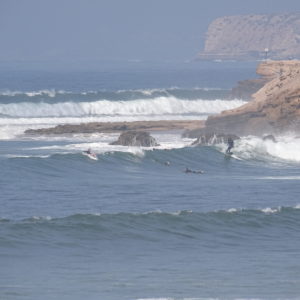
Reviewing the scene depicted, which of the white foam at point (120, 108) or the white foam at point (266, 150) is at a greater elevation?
the white foam at point (266, 150)

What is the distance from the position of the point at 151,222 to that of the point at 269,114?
25212mm

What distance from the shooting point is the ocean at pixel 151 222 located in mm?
23203

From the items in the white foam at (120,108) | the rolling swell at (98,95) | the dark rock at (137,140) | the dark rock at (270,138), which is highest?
the dark rock at (270,138)

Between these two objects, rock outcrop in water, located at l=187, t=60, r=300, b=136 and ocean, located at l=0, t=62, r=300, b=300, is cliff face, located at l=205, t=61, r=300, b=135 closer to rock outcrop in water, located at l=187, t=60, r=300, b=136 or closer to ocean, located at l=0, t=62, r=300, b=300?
rock outcrop in water, located at l=187, t=60, r=300, b=136

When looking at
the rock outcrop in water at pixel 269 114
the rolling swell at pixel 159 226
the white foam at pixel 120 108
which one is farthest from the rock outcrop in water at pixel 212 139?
the white foam at pixel 120 108

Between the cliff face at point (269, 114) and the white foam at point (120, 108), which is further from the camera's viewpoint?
the white foam at point (120, 108)

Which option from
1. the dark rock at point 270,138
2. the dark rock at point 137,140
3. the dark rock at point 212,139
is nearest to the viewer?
the dark rock at point 270,138

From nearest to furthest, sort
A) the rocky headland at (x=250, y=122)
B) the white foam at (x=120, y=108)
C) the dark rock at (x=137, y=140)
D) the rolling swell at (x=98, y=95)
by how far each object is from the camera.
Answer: the dark rock at (x=137, y=140), the rocky headland at (x=250, y=122), the white foam at (x=120, y=108), the rolling swell at (x=98, y=95)

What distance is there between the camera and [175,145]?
163 feet

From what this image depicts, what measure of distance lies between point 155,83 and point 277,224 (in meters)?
93.5

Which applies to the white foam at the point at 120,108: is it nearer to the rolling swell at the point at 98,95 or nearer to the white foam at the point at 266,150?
the rolling swell at the point at 98,95

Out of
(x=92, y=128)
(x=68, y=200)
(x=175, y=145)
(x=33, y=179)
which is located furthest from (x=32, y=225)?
(x=92, y=128)

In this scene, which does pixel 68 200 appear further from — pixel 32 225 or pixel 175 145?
pixel 175 145

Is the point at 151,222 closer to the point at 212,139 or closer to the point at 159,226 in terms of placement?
the point at 159,226
